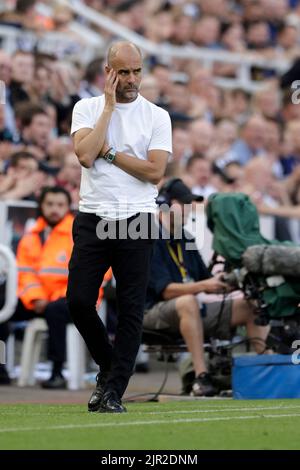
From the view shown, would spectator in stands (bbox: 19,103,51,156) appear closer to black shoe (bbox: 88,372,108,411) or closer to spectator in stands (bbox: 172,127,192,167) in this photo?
spectator in stands (bbox: 172,127,192,167)

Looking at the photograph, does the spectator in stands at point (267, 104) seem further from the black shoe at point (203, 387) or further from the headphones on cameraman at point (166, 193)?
the black shoe at point (203, 387)

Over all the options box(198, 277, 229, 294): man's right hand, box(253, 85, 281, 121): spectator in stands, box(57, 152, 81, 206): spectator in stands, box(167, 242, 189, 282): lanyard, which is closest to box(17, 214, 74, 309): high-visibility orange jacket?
box(57, 152, 81, 206): spectator in stands

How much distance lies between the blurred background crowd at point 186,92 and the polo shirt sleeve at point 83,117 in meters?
4.27

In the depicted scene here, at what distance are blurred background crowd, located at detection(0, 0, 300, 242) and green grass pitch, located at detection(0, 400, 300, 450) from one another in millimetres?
4414

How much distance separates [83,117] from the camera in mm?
8305

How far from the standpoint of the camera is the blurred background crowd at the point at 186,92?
1436cm

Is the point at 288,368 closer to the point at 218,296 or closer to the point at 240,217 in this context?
the point at 240,217

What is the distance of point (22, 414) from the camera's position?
8484mm

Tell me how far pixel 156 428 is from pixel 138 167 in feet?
5.88

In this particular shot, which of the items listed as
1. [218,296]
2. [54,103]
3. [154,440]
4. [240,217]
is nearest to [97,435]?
[154,440]

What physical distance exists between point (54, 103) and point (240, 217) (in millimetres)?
5311

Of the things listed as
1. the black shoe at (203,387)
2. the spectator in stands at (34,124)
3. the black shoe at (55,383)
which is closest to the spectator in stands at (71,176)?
the spectator in stands at (34,124)

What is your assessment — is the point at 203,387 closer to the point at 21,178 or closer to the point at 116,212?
the point at 116,212
